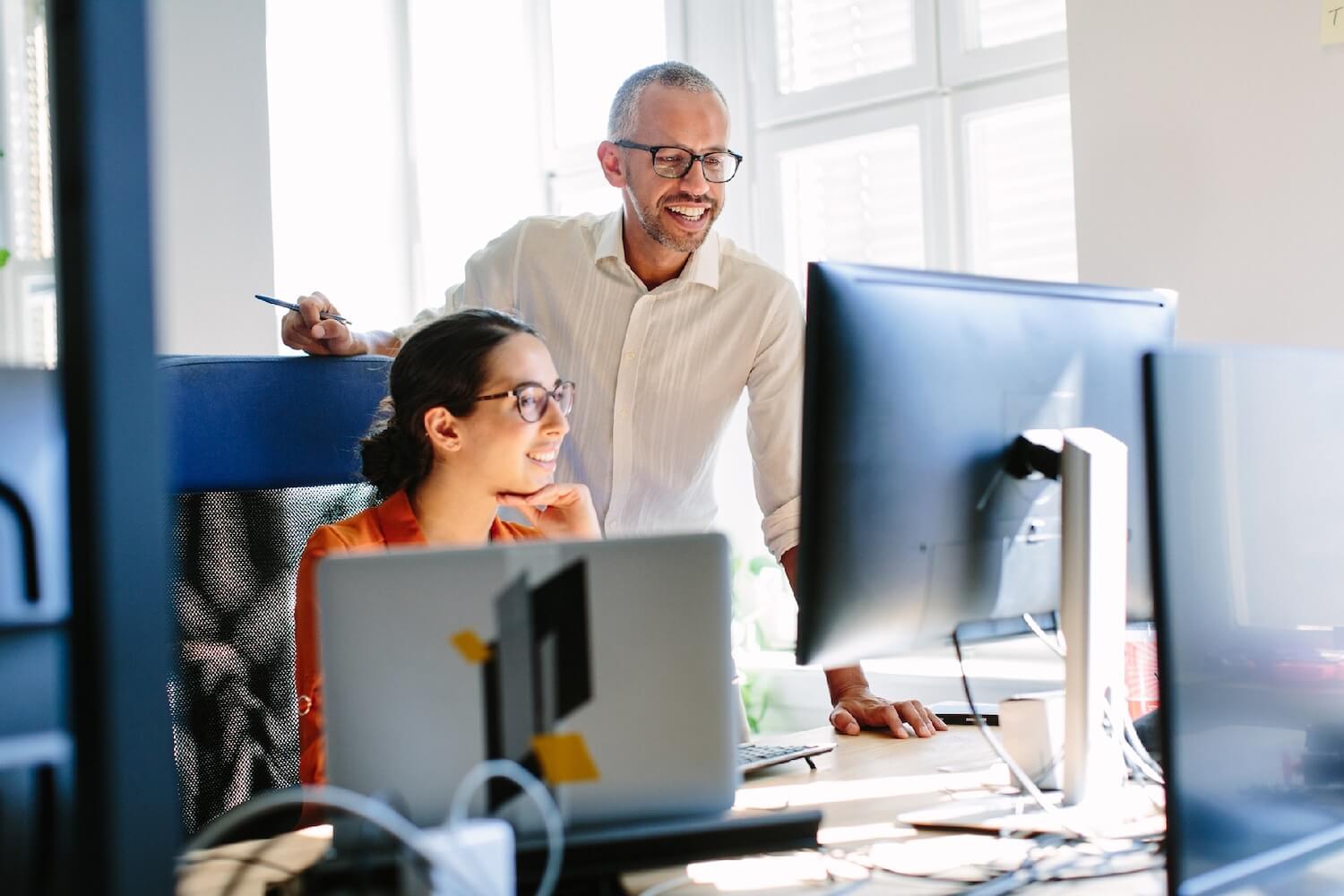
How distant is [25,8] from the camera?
0.58 metres

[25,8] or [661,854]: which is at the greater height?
[25,8]

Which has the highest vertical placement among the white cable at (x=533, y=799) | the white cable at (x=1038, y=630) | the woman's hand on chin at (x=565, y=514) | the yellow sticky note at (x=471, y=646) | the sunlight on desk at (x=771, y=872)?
the woman's hand on chin at (x=565, y=514)

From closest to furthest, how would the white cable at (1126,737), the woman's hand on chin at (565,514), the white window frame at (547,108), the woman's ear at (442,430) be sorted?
1. the white cable at (1126,737)
2. the woman's ear at (442,430)
3. the woman's hand on chin at (565,514)
4. the white window frame at (547,108)

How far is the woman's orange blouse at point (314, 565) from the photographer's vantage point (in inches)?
55.8

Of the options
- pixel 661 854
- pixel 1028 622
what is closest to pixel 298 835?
pixel 661 854

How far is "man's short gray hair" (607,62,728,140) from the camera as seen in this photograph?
2148 millimetres

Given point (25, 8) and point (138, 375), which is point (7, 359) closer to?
point (138, 375)

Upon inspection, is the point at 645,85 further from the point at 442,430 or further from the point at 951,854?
the point at 951,854

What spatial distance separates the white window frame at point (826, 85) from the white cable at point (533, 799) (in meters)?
2.32

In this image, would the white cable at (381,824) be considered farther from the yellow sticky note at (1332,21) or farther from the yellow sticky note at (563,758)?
the yellow sticky note at (1332,21)

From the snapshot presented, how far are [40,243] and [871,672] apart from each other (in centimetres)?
252

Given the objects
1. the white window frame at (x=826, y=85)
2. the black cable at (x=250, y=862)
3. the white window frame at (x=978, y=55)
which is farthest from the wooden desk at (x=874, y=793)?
the white window frame at (x=826, y=85)

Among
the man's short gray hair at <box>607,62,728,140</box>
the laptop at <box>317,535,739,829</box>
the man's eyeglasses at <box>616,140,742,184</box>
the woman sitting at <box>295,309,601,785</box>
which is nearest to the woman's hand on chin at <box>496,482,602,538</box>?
the woman sitting at <box>295,309,601,785</box>

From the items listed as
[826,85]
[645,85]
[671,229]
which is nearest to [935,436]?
[671,229]
